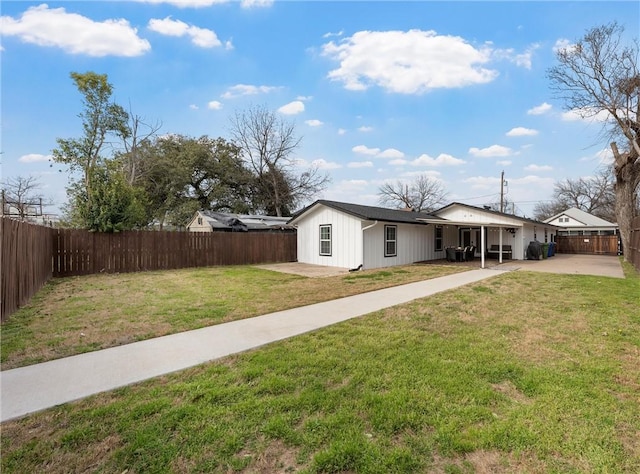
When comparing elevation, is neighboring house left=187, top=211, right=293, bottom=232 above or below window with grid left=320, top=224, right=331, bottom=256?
above

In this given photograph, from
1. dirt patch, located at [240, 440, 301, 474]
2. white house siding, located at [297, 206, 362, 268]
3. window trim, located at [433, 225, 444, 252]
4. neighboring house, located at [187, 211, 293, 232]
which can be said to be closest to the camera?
dirt patch, located at [240, 440, 301, 474]

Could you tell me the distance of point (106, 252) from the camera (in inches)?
504

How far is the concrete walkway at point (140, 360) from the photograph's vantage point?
3008 millimetres

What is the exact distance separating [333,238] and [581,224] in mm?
33350

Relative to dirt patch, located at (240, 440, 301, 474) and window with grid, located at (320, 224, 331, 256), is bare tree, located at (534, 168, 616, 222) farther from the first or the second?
dirt patch, located at (240, 440, 301, 474)

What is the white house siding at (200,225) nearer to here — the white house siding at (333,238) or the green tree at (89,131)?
the green tree at (89,131)

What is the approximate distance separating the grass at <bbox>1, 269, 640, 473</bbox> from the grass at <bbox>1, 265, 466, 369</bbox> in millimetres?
1807

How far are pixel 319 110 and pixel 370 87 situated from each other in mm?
3371

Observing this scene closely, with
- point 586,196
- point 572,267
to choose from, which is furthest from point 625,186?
point 586,196

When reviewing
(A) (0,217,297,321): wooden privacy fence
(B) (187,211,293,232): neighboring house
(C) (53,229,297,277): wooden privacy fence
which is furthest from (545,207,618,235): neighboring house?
(A) (0,217,297,321): wooden privacy fence

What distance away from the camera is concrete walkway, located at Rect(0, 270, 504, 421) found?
3.01 m

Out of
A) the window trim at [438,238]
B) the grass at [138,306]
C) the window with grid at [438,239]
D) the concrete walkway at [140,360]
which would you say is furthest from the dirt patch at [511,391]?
the window with grid at [438,239]

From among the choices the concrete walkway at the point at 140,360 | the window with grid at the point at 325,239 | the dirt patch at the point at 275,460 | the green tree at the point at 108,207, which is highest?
the green tree at the point at 108,207

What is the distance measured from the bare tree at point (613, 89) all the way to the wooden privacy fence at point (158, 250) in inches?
616
